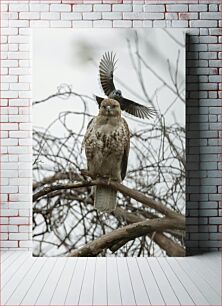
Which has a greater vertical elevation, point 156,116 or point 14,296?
point 156,116

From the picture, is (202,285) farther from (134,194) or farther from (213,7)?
(213,7)

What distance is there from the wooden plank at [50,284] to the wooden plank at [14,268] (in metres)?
0.26

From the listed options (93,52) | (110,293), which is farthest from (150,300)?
(93,52)

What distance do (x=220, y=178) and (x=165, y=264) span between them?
96 cm

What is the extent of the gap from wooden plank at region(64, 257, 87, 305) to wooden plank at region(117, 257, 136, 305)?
0.89ft

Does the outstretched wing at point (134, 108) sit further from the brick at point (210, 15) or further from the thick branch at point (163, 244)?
the brick at point (210, 15)

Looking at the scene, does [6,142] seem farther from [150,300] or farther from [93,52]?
[150,300]

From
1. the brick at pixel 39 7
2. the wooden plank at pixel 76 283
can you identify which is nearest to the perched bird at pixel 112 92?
the brick at pixel 39 7

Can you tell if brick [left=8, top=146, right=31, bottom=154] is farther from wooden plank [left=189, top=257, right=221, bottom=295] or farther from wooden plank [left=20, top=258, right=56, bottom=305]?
wooden plank [left=189, top=257, right=221, bottom=295]

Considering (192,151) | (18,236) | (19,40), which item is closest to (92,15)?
(19,40)

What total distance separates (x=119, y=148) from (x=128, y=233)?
→ 2.29ft

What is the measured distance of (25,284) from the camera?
4523 millimetres

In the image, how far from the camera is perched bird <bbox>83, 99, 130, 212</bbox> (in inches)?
216

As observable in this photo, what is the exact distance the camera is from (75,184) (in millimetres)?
5559
